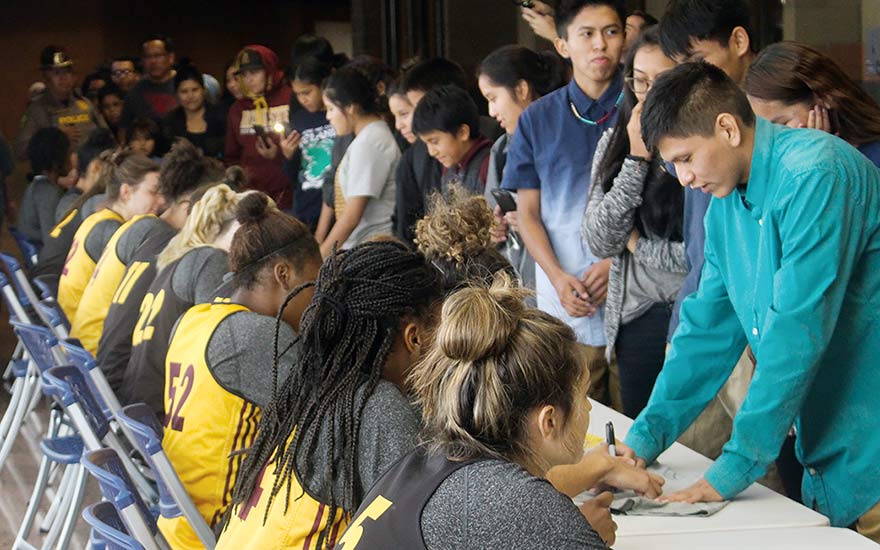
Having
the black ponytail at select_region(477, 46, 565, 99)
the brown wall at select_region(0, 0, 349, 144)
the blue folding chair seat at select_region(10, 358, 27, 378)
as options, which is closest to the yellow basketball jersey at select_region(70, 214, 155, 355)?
the blue folding chair seat at select_region(10, 358, 27, 378)

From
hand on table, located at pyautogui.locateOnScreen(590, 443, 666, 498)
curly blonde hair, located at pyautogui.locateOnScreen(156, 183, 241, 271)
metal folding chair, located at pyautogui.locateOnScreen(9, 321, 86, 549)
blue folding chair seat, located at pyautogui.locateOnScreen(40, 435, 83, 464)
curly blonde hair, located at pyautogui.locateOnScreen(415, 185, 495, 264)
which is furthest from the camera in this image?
curly blonde hair, located at pyautogui.locateOnScreen(156, 183, 241, 271)

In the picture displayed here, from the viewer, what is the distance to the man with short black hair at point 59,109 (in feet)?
27.1

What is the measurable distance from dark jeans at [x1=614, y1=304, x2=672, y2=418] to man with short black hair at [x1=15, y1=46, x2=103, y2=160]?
19.1 feet

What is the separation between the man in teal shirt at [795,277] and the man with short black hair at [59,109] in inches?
263

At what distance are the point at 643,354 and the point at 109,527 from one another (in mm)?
1670

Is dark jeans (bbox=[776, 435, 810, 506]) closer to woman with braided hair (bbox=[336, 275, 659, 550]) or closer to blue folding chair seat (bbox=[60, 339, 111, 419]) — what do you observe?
woman with braided hair (bbox=[336, 275, 659, 550])

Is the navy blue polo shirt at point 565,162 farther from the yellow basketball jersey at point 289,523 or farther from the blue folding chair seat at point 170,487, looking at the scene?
the yellow basketball jersey at point 289,523

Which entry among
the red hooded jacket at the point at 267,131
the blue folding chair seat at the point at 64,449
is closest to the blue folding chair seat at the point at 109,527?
the blue folding chair seat at the point at 64,449

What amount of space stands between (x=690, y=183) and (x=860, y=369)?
458mm

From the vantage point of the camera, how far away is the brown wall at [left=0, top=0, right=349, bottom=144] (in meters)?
12.1

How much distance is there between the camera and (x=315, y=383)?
Result: 6.72ft

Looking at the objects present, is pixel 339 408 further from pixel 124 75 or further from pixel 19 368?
pixel 124 75

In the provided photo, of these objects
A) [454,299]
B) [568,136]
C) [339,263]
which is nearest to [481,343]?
[454,299]

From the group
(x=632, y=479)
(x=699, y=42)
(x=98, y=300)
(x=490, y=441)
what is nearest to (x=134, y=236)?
(x=98, y=300)
